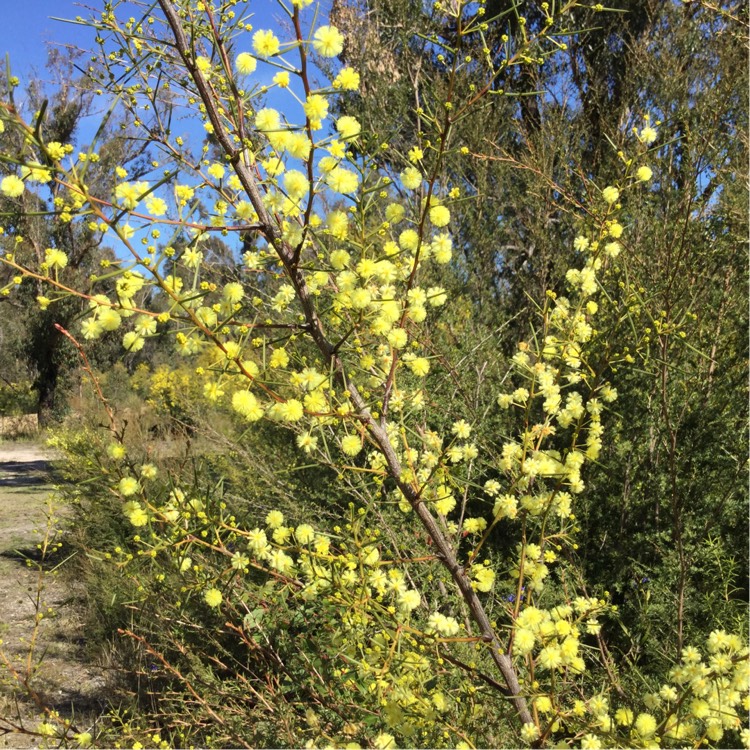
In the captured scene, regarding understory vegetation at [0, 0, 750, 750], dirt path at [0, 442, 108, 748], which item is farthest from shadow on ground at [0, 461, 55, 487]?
understory vegetation at [0, 0, 750, 750]

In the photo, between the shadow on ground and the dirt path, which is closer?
the dirt path

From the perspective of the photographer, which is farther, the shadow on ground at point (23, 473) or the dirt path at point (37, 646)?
the shadow on ground at point (23, 473)

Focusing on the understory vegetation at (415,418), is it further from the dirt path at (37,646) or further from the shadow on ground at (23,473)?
the shadow on ground at (23,473)

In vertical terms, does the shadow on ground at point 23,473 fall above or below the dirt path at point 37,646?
above

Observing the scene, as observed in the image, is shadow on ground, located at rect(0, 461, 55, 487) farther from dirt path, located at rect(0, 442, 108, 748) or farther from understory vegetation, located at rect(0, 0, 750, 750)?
understory vegetation, located at rect(0, 0, 750, 750)

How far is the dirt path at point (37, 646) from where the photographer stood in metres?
3.26

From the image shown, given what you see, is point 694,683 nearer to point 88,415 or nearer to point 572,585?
point 572,585

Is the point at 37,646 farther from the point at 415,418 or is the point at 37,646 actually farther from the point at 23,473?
the point at 23,473

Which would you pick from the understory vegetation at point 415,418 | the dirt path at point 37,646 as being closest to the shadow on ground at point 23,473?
the dirt path at point 37,646

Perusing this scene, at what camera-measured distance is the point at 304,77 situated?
3.59ft

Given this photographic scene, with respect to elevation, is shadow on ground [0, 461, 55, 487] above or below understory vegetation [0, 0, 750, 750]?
above

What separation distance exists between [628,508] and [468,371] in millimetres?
1179

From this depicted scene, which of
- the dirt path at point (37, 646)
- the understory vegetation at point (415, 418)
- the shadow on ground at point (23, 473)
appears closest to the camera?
the understory vegetation at point (415, 418)

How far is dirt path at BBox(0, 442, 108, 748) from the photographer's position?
3264 millimetres
